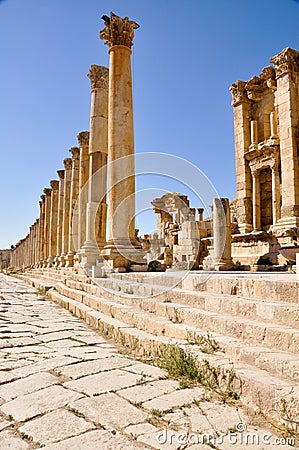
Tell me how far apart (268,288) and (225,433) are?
90.2 inches

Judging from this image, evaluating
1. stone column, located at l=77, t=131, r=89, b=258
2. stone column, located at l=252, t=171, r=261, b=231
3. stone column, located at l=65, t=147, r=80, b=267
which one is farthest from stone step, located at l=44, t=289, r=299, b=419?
stone column, located at l=65, t=147, r=80, b=267

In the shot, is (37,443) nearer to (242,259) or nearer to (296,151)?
(242,259)

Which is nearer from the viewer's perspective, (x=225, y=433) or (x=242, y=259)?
(x=225, y=433)

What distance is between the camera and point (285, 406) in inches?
92.1

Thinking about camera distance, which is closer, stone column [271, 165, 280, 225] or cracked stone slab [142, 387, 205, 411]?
cracked stone slab [142, 387, 205, 411]

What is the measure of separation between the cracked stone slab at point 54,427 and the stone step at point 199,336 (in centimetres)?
139

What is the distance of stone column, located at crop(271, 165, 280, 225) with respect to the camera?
1744cm

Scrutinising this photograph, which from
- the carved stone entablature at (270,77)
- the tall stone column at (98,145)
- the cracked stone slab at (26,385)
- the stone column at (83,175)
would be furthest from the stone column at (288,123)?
the cracked stone slab at (26,385)

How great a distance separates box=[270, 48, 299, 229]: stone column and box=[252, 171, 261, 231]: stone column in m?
2.51

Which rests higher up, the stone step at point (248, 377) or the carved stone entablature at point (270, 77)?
the carved stone entablature at point (270, 77)

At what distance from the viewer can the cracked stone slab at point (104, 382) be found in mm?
3159

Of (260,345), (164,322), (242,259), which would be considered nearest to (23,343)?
(164,322)

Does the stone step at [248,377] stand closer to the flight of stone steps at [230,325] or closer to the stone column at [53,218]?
the flight of stone steps at [230,325]

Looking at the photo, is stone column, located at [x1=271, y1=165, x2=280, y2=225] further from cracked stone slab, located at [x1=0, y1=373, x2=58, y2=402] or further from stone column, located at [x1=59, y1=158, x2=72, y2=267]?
cracked stone slab, located at [x1=0, y1=373, x2=58, y2=402]
